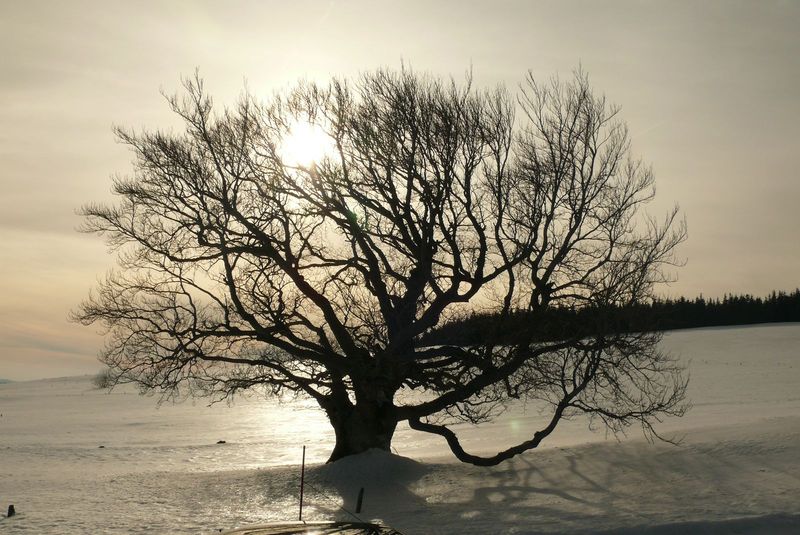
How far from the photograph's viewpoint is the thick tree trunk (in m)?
23.3

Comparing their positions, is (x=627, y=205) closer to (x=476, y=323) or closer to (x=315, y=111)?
(x=476, y=323)

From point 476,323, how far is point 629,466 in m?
5.57

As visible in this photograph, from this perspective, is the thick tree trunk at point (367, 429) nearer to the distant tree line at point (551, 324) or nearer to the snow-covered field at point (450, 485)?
the snow-covered field at point (450, 485)

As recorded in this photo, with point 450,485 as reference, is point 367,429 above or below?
above

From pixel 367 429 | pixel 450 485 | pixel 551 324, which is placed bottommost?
pixel 450 485

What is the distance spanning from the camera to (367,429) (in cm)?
2344

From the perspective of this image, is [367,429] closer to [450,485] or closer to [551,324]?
[450,485]

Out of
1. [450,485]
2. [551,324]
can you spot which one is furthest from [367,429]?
[551,324]

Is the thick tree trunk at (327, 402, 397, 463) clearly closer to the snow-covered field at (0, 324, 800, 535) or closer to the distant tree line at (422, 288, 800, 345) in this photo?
the snow-covered field at (0, 324, 800, 535)

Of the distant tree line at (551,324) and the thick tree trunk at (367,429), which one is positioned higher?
the distant tree line at (551,324)

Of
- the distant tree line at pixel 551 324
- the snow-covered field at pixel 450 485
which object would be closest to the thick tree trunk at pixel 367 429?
the snow-covered field at pixel 450 485

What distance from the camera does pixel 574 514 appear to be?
15641 mm

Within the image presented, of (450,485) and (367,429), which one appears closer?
(450,485)

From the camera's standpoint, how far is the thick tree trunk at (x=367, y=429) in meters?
23.3
